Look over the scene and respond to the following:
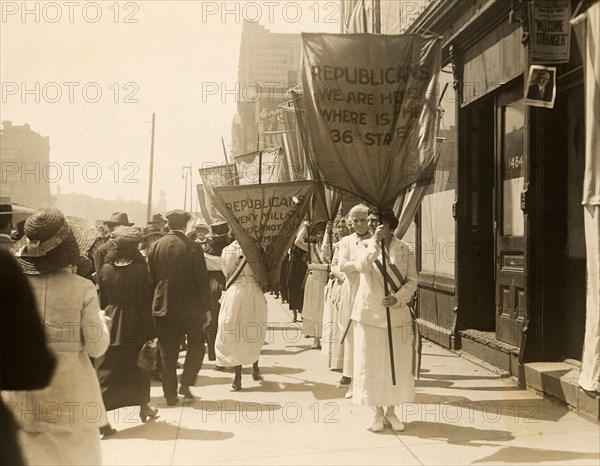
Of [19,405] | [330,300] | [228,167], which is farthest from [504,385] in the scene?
[228,167]

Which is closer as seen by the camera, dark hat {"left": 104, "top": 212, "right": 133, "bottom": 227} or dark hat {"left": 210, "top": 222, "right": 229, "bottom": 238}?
dark hat {"left": 210, "top": 222, "right": 229, "bottom": 238}

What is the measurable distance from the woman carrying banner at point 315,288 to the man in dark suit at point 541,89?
4.88m

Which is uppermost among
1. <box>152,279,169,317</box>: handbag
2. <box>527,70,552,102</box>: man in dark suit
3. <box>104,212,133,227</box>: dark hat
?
<box>527,70,552,102</box>: man in dark suit

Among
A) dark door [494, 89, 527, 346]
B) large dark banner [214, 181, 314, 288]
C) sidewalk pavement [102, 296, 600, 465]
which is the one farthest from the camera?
large dark banner [214, 181, 314, 288]

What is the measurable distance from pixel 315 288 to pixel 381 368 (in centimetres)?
533

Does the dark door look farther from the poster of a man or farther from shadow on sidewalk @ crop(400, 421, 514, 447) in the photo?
shadow on sidewalk @ crop(400, 421, 514, 447)

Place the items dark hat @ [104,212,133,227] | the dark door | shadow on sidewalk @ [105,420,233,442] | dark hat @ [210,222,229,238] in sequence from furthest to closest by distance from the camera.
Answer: dark hat @ [104,212,133,227] → dark hat @ [210,222,229,238] → the dark door → shadow on sidewalk @ [105,420,233,442]

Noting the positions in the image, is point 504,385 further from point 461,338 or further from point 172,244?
point 172,244

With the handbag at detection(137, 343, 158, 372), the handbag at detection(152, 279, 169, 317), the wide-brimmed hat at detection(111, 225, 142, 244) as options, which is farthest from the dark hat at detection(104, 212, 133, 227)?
the handbag at detection(137, 343, 158, 372)

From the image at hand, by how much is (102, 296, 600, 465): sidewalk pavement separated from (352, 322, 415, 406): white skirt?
29 centimetres

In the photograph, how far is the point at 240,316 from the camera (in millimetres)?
8117

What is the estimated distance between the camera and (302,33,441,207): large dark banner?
594cm

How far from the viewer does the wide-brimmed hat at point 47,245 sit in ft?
12.2

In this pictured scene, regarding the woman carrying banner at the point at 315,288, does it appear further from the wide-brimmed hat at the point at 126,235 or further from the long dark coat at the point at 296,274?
the wide-brimmed hat at the point at 126,235
